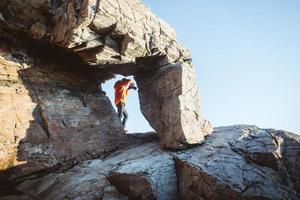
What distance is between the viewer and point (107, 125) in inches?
390

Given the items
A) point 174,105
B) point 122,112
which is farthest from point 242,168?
point 122,112

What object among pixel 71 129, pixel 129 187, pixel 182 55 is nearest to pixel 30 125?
pixel 71 129

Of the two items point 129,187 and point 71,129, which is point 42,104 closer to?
point 71,129

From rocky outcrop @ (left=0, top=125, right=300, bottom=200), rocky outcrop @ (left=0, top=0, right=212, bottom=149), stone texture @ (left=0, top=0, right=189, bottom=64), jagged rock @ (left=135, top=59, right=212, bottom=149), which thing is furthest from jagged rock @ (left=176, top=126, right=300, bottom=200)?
stone texture @ (left=0, top=0, right=189, bottom=64)

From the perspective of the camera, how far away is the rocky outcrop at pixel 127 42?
7.79m

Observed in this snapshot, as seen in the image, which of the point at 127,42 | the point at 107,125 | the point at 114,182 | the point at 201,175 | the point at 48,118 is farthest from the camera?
the point at 107,125

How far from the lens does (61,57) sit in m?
9.95

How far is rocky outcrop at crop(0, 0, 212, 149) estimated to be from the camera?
7.79m

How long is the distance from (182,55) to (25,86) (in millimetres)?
6343

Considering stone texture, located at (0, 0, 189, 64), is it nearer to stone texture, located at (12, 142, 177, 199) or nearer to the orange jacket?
the orange jacket

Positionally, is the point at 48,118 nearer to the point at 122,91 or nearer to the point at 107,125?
the point at 107,125

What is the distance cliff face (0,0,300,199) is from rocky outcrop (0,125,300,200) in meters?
0.03

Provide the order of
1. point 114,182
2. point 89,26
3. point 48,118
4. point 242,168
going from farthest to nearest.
→ 1. point 48,118
2. point 89,26
3. point 114,182
4. point 242,168

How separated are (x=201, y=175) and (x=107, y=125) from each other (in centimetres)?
493
